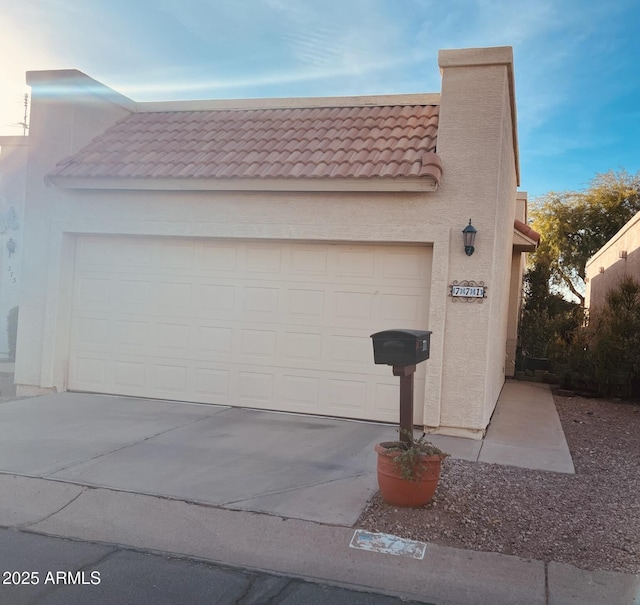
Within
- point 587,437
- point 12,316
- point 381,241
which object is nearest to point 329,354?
point 381,241

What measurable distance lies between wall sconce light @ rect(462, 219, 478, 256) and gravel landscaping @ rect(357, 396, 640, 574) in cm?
264

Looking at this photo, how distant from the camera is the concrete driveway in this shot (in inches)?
212

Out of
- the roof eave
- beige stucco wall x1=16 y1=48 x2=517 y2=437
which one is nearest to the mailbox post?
beige stucco wall x1=16 y1=48 x2=517 y2=437

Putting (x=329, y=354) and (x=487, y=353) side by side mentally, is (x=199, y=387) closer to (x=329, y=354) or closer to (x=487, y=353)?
(x=329, y=354)

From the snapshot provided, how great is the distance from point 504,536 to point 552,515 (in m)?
0.70

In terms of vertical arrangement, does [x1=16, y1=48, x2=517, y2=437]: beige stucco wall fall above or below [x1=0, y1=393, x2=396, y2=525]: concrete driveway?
above

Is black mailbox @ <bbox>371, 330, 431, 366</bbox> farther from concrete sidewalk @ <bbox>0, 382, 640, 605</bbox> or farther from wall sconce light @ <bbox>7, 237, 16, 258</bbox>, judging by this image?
wall sconce light @ <bbox>7, 237, 16, 258</bbox>

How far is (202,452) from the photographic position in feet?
21.6

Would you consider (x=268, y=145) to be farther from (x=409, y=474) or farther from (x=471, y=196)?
Result: (x=409, y=474)

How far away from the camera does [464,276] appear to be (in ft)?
25.6

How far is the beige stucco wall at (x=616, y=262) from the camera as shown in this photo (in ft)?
51.0

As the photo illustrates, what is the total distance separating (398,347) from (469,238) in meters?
3.06

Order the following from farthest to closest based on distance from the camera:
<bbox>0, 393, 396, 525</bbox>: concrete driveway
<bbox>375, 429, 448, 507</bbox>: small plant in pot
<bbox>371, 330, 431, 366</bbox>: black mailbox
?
<bbox>0, 393, 396, 525</bbox>: concrete driveway → <bbox>371, 330, 431, 366</bbox>: black mailbox → <bbox>375, 429, 448, 507</bbox>: small plant in pot

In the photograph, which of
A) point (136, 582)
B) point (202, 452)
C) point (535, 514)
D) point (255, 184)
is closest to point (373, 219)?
point (255, 184)
